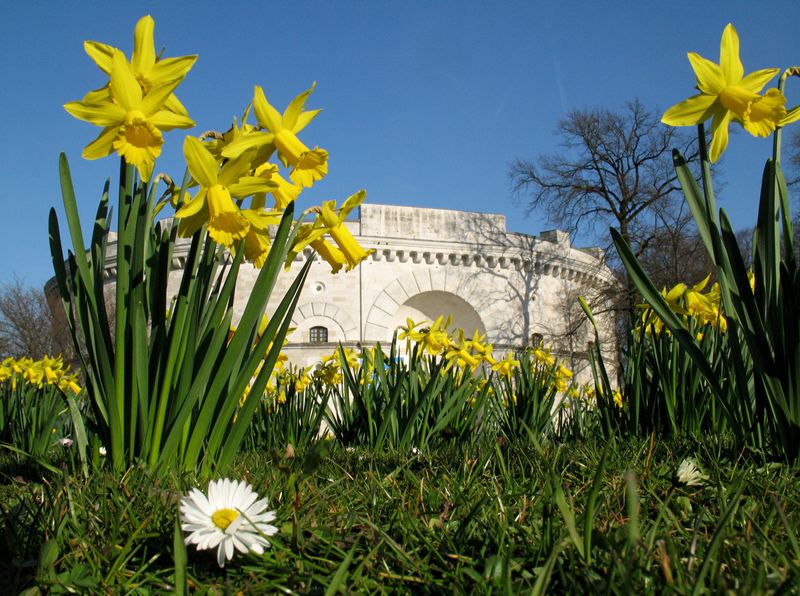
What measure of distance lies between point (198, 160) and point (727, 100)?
1149 millimetres

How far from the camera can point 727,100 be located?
1499mm

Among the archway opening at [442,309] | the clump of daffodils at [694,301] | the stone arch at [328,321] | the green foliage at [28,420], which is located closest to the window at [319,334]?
the stone arch at [328,321]

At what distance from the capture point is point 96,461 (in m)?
1.59

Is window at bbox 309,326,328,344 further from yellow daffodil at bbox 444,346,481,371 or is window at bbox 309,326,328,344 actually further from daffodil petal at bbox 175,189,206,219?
daffodil petal at bbox 175,189,206,219

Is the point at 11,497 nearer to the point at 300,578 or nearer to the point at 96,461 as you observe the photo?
the point at 96,461

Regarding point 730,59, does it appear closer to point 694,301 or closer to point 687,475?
point 687,475

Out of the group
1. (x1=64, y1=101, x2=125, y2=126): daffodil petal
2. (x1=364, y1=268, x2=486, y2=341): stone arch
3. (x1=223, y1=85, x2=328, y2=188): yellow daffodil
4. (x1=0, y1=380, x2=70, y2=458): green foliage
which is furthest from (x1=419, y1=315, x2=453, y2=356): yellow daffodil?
(x1=364, y1=268, x2=486, y2=341): stone arch

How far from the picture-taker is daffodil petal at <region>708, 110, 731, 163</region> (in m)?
1.52

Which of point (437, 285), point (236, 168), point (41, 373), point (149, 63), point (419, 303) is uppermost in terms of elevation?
point (437, 285)

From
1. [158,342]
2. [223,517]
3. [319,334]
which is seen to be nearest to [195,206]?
[158,342]

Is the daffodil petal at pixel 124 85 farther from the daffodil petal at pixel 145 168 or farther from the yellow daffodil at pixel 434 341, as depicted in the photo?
the yellow daffodil at pixel 434 341

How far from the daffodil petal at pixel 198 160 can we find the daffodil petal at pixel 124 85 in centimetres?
13

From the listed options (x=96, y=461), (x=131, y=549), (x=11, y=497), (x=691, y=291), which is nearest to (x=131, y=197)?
(x=96, y=461)

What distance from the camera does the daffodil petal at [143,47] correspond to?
141 cm
